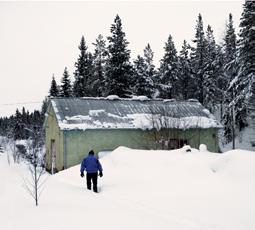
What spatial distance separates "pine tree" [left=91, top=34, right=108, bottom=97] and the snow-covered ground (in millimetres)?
27745

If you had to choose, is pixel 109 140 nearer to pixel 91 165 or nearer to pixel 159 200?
pixel 91 165

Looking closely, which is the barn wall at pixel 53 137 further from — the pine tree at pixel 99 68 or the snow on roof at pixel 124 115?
the pine tree at pixel 99 68

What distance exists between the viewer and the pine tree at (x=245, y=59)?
2627cm

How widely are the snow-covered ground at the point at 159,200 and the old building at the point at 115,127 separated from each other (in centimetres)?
766

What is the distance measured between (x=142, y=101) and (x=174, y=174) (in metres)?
15.6

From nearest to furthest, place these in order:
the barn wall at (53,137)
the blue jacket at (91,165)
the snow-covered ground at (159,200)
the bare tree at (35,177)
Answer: the snow-covered ground at (159,200), the bare tree at (35,177), the blue jacket at (91,165), the barn wall at (53,137)

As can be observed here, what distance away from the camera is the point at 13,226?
779 cm

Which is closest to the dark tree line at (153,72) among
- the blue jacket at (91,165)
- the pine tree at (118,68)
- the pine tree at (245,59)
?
the pine tree at (118,68)

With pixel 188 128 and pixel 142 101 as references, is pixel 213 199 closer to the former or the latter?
pixel 188 128

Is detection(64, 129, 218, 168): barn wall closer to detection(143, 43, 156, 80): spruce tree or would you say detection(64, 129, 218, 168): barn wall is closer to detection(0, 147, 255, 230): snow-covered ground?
detection(0, 147, 255, 230): snow-covered ground

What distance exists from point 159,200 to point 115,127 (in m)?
13.3

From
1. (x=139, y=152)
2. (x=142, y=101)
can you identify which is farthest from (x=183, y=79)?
(x=139, y=152)

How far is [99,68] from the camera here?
45.4 m

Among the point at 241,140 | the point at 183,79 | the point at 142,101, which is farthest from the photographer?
the point at 183,79
